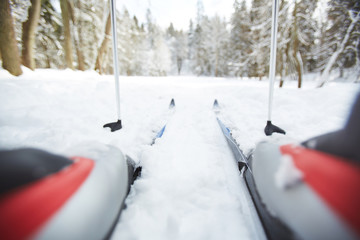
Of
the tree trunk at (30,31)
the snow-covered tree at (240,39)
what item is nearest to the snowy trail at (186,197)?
the tree trunk at (30,31)

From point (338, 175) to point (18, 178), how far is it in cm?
131

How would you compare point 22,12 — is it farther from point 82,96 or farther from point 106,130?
point 106,130

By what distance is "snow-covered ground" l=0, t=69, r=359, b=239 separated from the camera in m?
1.30

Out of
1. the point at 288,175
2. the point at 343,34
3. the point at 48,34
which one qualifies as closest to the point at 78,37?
the point at 48,34

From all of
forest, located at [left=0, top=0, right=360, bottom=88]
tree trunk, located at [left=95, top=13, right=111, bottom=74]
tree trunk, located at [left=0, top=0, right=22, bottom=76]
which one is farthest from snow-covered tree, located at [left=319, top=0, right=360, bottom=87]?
tree trunk, located at [left=95, top=13, right=111, bottom=74]

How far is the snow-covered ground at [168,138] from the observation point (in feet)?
4.28

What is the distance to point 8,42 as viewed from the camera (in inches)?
171

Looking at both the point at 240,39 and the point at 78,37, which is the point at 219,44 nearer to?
the point at 240,39

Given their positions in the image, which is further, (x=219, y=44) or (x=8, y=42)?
(x=219, y=44)

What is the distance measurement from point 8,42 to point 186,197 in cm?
608

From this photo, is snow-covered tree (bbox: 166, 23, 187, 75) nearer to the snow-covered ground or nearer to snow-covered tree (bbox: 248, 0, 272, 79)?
snow-covered tree (bbox: 248, 0, 272, 79)

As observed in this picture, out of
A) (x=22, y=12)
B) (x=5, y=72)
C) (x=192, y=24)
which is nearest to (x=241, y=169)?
(x=5, y=72)

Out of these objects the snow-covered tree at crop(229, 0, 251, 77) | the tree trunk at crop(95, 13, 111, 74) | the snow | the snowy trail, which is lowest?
the snowy trail

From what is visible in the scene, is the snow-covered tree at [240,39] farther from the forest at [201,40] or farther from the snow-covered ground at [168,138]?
the snow-covered ground at [168,138]
